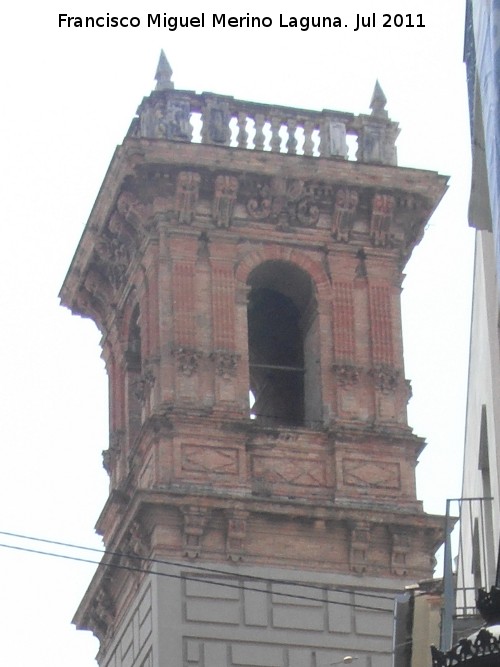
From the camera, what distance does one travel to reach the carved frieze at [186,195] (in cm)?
3784

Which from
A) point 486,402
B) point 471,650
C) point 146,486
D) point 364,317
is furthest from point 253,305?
point 471,650

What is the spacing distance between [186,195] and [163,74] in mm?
2577

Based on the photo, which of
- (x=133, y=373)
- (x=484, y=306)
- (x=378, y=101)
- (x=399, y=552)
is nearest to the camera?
(x=484, y=306)

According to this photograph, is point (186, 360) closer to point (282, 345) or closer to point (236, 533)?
point (236, 533)

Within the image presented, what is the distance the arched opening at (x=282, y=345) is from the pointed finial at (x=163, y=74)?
3.50 m

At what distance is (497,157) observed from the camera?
2123 cm

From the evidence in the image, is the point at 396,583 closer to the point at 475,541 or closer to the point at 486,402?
the point at 475,541

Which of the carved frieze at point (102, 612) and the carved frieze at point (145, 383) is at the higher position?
the carved frieze at point (145, 383)

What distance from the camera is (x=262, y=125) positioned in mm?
39156

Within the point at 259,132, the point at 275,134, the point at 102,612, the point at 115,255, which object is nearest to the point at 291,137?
the point at 275,134

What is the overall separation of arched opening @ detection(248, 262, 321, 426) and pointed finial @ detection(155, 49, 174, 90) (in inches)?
138

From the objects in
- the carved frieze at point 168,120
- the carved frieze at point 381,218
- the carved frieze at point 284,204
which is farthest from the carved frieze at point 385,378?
the carved frieze at point 168,120

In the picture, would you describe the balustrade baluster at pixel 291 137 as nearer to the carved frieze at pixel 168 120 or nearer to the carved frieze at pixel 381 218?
the carved frieze at pixel 381 218

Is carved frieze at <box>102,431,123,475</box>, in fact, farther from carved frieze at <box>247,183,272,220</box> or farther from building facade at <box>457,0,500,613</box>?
building facade at <box>457,0,500,613</box>
